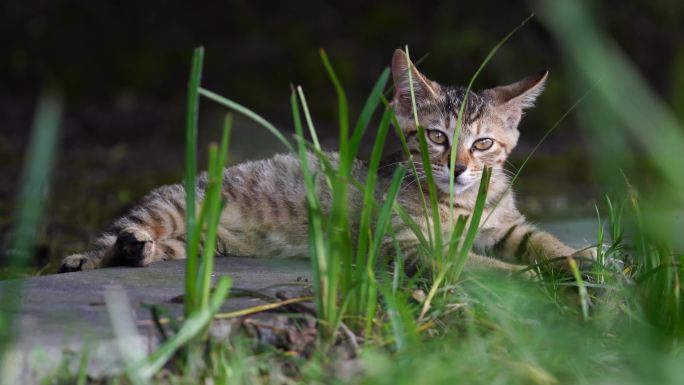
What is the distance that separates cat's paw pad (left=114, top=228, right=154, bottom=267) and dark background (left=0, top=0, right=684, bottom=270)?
4.28m

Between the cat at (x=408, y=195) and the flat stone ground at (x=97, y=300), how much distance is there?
0.28 metres

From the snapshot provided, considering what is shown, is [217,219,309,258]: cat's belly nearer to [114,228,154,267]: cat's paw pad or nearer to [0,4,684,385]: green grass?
[114,228,154,267]: cat's paw pad

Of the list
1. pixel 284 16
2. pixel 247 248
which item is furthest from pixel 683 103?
pixel 284 16

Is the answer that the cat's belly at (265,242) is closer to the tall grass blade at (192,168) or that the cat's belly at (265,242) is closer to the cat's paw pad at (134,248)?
the cat's paw pad at (134,248)

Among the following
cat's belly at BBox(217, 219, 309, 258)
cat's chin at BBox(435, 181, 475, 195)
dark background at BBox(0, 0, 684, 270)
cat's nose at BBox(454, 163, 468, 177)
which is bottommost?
cat's belly at BBox(217, 219, 309, 258)

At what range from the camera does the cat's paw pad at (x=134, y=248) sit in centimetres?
291

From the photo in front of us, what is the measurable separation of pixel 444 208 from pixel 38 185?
2037 mm

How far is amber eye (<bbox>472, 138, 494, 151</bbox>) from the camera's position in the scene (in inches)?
138

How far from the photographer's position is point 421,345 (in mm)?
1993

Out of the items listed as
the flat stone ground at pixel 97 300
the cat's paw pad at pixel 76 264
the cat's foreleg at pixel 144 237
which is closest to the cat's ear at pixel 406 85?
the flat stone ground at pixel 97 300

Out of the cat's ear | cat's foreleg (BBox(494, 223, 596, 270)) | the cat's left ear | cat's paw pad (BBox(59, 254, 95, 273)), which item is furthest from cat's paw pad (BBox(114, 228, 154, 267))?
the cat's left ear

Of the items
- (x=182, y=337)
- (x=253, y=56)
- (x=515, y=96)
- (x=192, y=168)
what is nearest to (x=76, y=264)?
(x=192, y=168)

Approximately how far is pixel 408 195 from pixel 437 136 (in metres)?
0.25

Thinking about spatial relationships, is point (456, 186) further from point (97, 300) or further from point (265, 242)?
point (97, 300)
